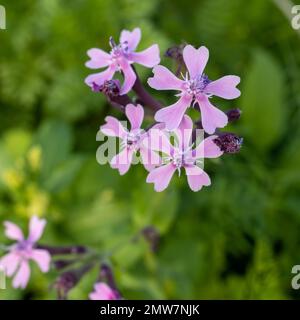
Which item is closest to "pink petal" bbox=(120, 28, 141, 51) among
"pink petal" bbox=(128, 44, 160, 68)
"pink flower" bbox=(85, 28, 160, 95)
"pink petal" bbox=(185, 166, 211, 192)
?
"pink flower" bbox=(85, 28, 160, 95)

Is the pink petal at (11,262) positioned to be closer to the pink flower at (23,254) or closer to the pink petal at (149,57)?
the pink flower at (23,254)

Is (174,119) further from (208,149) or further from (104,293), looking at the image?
(104,293)

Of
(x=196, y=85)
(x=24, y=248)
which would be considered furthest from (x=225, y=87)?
(x=24, y=248)

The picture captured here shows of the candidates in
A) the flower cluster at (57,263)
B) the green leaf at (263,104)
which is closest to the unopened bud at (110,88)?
the flower cluster at (57,263)

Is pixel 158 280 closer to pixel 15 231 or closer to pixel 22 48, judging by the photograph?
pixel 15 231

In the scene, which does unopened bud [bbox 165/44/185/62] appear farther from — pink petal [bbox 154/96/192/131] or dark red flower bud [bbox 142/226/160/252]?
dark red flower bud [bbox 142/226/160/252]
